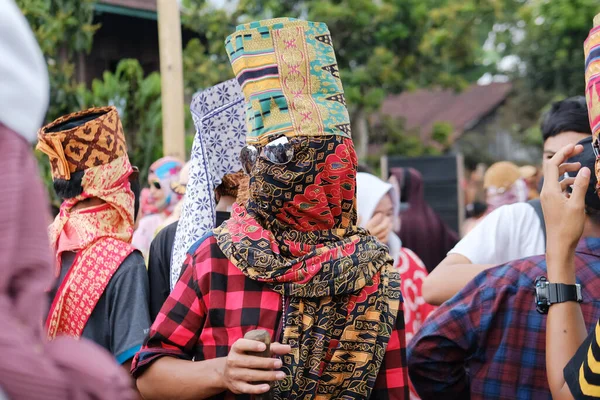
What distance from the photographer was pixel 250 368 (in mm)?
2066

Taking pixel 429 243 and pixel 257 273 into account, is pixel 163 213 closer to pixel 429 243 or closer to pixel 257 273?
pixel 429 243

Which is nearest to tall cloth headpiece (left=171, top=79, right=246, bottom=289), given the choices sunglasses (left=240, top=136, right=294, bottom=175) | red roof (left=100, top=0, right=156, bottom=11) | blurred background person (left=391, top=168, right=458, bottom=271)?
sunglasses (left=240, top=136, right=294, bottom=175)

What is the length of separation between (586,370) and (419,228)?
496cm

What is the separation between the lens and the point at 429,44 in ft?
59.7

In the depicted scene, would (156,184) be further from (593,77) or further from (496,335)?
(593,77)

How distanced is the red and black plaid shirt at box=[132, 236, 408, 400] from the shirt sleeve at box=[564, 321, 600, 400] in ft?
2.69

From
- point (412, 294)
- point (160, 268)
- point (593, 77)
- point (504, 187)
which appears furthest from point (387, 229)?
point (504, 187)

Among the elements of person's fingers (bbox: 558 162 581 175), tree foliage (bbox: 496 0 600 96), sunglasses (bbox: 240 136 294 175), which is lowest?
person's fingers (bbox: 558 162 581 175)

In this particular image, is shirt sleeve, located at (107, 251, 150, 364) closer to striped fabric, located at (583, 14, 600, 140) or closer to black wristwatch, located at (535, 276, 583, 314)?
black wristwatch, located at (535, 276, 583, 314)

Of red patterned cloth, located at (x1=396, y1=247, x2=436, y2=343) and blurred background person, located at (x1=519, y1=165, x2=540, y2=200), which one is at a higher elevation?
blurred background person, located at (x1=519, y1=165, x2=540, y2=200)

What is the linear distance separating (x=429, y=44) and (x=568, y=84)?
7316mm

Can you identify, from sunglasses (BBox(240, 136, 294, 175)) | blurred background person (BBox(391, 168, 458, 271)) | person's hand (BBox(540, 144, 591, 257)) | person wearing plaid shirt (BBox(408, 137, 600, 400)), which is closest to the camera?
person's hand (BBox(540, 144, 591, 257))

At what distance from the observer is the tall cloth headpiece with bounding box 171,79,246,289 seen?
10.3 ft

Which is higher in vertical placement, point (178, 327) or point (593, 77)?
point (593, 77)
